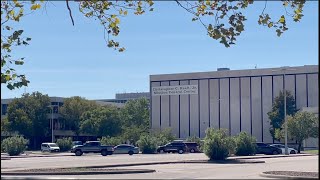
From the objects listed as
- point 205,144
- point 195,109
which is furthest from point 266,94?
point 205,144

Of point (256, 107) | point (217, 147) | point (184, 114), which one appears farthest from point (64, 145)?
point (217, 147)

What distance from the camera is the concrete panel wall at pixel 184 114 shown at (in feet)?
340

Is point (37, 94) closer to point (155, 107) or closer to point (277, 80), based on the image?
point (155, 107)

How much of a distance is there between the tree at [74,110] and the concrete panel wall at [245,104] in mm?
26740

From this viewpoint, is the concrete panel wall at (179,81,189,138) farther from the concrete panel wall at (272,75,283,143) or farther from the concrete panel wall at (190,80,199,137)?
the concrete panel wall at (272,75,283,143)

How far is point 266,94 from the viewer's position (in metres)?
99.4

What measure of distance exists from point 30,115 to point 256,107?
34.6 metres

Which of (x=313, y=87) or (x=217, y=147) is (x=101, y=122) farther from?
(x=217, y=147)

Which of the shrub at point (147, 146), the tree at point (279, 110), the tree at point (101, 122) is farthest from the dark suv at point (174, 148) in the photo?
the tree at point (101, 122)

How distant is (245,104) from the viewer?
99750 mm

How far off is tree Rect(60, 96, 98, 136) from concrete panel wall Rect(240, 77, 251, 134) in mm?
26740

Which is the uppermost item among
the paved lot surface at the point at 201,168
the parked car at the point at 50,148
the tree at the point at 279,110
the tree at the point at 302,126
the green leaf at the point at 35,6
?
the green leaf at the point at 35,6

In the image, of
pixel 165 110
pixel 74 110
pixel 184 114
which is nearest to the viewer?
pixel 184 114

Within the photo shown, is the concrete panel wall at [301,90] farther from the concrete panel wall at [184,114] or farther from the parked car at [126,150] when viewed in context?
the parked car at [126,150]
